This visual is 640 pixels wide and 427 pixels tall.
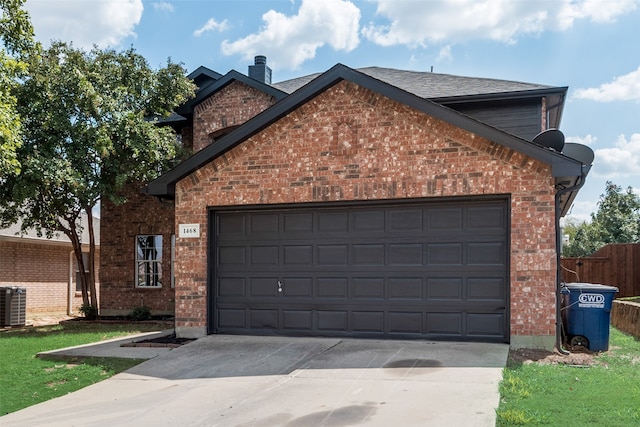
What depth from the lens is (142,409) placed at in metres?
7.49

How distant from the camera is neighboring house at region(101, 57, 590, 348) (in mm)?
10039

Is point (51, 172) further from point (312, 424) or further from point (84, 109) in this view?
point (312, 424)

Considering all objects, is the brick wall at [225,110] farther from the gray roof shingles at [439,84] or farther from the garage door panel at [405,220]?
the garage door panel at [405,220]

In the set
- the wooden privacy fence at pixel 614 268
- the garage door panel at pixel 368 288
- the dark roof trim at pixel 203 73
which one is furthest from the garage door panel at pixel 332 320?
the wooden privacy fence at pixel 614 268

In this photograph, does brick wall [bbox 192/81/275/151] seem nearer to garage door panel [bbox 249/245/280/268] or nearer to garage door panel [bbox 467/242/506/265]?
garage door panel [bbox 249/245/280/268]

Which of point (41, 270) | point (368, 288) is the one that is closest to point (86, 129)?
point (368, 288)

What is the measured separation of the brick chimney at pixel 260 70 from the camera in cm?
1947

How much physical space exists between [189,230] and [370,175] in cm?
373

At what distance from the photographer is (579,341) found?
34.2ft

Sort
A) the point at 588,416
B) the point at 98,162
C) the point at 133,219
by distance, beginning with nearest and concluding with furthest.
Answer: the point at 588,416
the point at 98,162
the point at 133,219

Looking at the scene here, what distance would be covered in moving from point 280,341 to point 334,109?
4.31 m

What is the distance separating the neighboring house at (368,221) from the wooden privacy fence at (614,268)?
9.82 meters

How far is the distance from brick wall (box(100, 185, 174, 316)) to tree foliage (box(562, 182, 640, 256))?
26.0 m

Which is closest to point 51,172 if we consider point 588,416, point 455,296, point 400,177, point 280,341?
point 280,341
